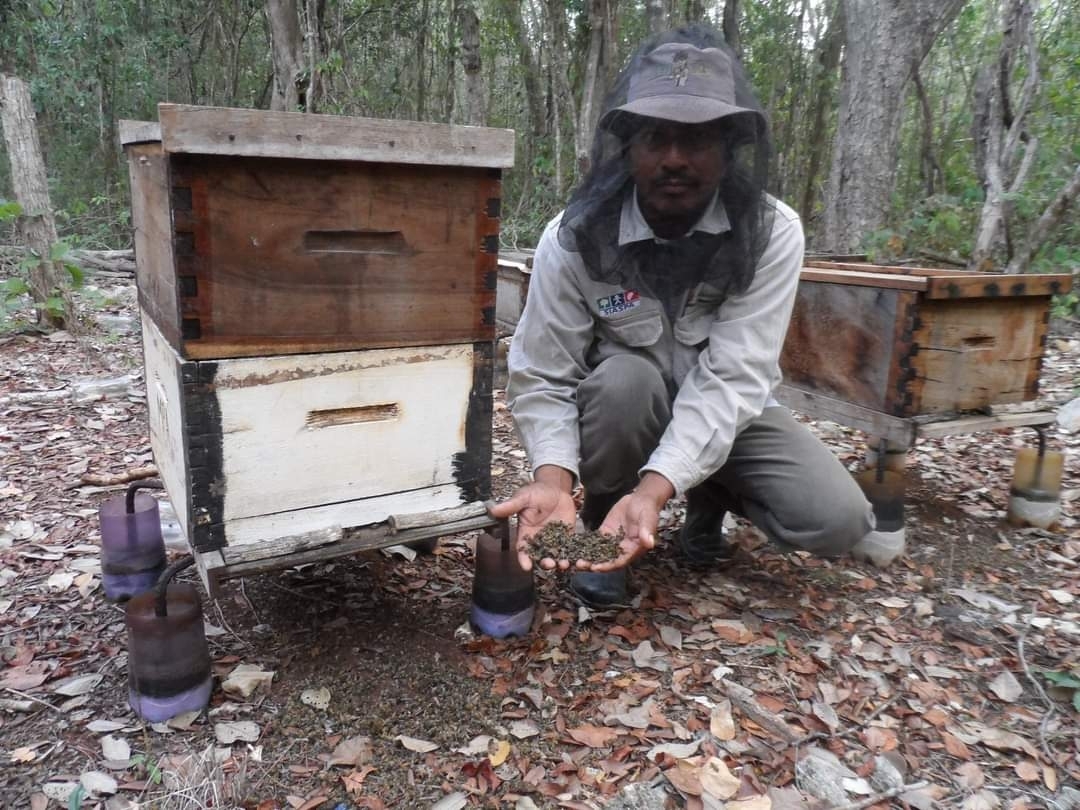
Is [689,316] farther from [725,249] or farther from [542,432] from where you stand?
[542,432]

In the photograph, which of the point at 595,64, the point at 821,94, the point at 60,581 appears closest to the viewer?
the point at 60,581

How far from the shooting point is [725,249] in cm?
211

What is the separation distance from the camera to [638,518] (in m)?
1.98

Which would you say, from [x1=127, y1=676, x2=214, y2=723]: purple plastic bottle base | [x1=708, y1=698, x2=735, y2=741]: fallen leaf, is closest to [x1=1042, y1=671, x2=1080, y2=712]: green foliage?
[x1=708, y1=698, x2=735, y2=741]: fallen leaf

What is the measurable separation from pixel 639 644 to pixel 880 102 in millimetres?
4317

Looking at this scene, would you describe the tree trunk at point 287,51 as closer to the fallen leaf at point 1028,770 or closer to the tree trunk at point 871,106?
the tree trunk at point 871,106

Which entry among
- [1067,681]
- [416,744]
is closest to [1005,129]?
Result: [1067,681]

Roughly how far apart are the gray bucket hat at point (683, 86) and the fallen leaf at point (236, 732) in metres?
1.66

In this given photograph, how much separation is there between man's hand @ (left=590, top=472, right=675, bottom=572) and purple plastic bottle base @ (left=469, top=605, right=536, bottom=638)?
13.3 inches

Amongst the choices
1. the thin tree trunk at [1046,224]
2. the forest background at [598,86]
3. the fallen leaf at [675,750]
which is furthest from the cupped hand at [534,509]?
the thin tree trunk at [1046,224]

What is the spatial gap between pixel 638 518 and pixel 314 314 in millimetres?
898

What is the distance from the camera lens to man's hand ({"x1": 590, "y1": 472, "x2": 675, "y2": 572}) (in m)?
1.95

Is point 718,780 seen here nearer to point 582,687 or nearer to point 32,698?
point 582,687

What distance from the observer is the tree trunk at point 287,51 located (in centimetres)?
675
